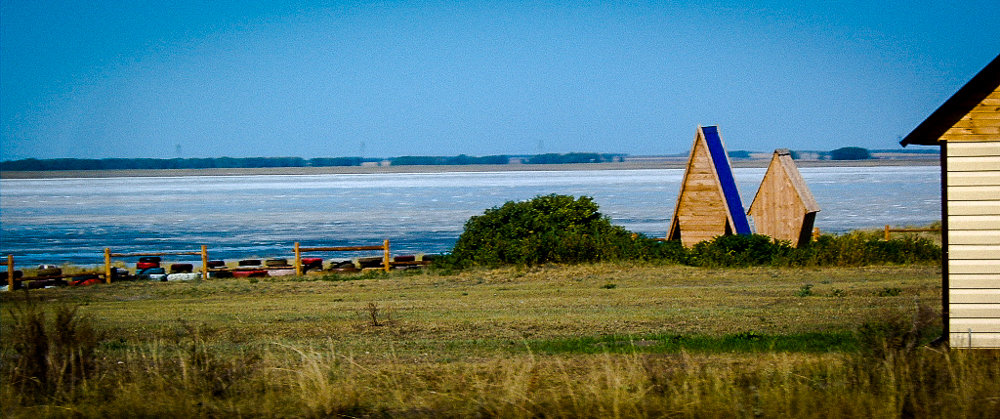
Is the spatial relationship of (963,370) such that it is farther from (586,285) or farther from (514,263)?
(514,263)

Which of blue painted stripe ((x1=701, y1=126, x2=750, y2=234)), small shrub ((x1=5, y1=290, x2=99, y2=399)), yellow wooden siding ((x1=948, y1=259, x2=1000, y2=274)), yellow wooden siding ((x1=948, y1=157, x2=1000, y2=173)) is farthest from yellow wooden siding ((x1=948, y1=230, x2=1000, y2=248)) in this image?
blue painted stripe ((x1=701, y1=126, x2=750, y2=234))

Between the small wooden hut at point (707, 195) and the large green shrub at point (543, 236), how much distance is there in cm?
181

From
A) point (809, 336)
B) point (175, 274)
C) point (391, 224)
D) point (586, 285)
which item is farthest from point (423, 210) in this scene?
point (809, 336)

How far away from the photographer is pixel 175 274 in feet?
99.3

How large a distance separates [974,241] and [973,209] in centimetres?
32

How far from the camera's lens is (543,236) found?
26.5 meters

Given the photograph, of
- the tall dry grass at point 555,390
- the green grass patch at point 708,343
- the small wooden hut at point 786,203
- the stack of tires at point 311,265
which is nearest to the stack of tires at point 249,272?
the stack of tires at point 311,265

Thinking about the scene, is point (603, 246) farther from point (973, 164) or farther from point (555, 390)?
point (555, 390)

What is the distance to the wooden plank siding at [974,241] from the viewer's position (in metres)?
9.21

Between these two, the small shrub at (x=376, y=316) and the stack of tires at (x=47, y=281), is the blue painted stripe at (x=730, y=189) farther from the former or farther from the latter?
the stack of tires at (x=47, y=281)

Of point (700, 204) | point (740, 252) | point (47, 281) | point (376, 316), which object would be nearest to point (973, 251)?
point (376, 316)

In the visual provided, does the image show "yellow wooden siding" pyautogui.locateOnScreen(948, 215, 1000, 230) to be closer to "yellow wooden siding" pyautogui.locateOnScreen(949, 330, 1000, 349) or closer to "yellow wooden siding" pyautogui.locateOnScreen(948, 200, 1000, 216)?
"yellow wooden siding" pyautogui.locateOnScreen(948, 200, 1000, 216)

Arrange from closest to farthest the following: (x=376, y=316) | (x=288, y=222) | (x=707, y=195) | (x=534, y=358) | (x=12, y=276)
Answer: (x=534, y=358) → (x=376, y=316) → (x=707, y=195) → (x=12, y=276) → (x=288, y=222)

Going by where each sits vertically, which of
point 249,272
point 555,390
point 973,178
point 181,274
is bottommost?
point 181,274
